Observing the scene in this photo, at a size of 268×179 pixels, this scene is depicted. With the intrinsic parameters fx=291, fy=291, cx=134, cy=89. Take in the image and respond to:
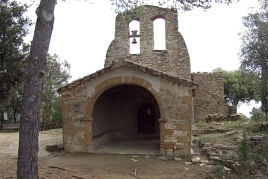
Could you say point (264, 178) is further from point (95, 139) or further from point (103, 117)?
point (103, 117)

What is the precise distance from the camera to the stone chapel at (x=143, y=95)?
34.3ft

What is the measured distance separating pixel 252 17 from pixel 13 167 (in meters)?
12.4

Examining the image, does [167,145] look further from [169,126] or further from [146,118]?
[146,118]

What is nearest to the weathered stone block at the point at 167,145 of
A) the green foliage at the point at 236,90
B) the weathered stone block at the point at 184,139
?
the weathered stone block at the point at 184,139

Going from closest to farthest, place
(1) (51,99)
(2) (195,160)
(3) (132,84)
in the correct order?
(2) (195,160), (3) (132,84), (1) (51,99)

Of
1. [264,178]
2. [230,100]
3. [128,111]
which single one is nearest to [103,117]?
[128,111]

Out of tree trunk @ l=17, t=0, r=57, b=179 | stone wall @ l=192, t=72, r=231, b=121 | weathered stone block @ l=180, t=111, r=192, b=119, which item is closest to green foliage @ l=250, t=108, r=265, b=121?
stone wall @ l=192, t=72, r=231, b=121

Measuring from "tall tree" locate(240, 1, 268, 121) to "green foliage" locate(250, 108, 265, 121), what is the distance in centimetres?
465

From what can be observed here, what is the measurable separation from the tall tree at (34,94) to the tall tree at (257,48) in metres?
10.5

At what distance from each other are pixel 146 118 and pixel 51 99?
41.9 feet

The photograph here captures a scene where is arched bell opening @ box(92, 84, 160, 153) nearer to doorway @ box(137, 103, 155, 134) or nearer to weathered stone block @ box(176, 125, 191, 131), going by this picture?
doorway @ box(137, 103, 155, 134)

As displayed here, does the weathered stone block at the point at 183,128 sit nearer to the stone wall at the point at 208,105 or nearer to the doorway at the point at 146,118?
the doorway at the point at 146,118

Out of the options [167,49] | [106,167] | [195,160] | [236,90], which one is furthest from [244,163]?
[236,90]

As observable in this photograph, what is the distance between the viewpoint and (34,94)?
5.68 meters
